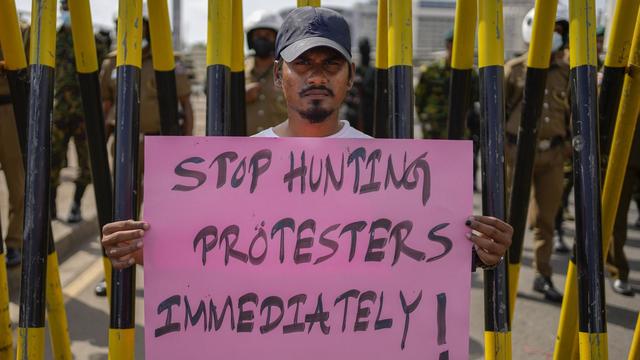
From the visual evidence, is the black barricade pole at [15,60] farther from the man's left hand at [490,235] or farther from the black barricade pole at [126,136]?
the man's left hand at [490,235]

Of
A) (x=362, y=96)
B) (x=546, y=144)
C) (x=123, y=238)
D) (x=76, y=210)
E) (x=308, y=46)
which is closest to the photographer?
(x=123, y=238)

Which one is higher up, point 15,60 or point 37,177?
point 15,60

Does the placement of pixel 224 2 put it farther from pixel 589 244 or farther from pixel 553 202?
pixel 553 202

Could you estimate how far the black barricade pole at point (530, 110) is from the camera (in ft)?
6.97

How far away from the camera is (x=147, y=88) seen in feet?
16.1

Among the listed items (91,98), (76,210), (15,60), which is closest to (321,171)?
(91,98)

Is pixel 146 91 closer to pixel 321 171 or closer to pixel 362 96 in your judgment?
pixel 321 171

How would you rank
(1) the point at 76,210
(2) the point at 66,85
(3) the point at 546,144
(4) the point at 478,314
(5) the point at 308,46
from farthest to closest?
1. (1) the point at 76,210
2. (2) the point at 66,85
3. (3) the point at 546,144
4. (4) the point at 478,314
5. (5) the point at 308,46

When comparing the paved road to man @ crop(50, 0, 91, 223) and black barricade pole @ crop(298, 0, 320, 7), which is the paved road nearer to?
man @ crop(50, 0, 91, 223)

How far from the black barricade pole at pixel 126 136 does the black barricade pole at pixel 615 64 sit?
4.38ft

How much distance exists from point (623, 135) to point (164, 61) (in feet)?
4.62

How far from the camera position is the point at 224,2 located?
5.98 ft

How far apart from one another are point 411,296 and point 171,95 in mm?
1095

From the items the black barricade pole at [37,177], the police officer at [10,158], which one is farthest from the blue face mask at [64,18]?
the black barricade pole at [37,177]
